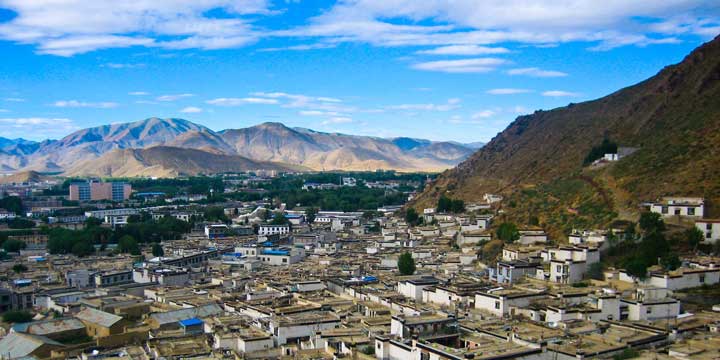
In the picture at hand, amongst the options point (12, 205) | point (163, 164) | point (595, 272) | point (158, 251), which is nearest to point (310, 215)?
point (158, 251)

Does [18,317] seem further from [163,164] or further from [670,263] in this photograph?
[163,164]

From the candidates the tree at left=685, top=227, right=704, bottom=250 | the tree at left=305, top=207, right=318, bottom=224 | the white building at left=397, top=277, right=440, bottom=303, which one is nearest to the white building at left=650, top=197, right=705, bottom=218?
the tree at left=685, top=227, right=704, bottom=250

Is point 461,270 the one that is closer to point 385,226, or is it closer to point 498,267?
point 498,267

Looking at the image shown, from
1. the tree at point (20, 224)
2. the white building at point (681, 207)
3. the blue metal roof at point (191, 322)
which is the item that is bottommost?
the blue metal roof at point (191, 322)

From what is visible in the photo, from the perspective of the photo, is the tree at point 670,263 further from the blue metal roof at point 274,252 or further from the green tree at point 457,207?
the green tree at point 457,207

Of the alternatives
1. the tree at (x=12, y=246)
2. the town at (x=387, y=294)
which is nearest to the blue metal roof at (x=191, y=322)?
the town at (x=387, y=294)

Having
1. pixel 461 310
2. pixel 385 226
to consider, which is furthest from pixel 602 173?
pixel 461 310

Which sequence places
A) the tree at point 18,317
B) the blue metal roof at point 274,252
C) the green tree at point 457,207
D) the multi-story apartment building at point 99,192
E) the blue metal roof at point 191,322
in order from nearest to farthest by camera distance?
the blue metal roof at point 191,322, the tree at point 18,317, the blue metal roof at point 274,252, the green tree at point 457,207, the multi-story apartment building at point 99,192
